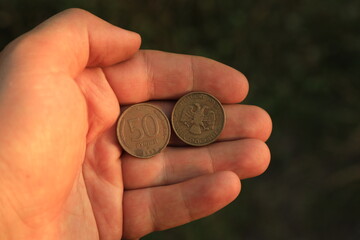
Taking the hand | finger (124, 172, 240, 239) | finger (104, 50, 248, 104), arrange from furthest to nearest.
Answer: finger (104, 50, 248, 104), finger (124, 172, 240, 239), the hand

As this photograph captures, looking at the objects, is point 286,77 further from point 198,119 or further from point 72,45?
point 72,45

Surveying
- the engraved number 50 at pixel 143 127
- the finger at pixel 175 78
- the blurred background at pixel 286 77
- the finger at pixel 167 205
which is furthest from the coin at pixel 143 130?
the blurred background at pixel 286 77

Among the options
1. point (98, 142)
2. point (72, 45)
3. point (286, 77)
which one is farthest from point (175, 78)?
point (286, 77)

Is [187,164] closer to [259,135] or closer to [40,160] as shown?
[259,135]

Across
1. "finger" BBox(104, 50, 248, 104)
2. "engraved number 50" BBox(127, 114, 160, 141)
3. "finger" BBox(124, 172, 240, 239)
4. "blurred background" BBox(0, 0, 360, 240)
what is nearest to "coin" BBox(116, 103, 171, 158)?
"engraved number 50" BBox(127, 114, 160, 141)

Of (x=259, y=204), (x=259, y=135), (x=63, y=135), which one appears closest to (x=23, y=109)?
(x=63, y=135)

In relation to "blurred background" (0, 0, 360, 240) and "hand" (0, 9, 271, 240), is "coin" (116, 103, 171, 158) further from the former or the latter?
"blurred background" (0, 0, 360, 240)

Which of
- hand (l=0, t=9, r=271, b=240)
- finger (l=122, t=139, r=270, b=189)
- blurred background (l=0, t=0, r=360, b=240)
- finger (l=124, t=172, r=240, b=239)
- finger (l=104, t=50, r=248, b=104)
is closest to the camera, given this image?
hand (l=0, t=9, r=271, b=240)

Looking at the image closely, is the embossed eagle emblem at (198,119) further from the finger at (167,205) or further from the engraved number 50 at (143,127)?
the finger at (167,205)
